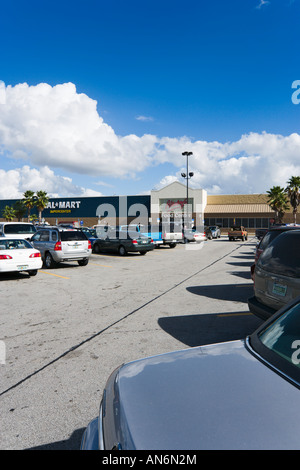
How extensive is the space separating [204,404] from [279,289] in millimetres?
3534

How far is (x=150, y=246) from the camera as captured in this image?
18.7 metres

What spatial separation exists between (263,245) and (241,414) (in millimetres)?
6780

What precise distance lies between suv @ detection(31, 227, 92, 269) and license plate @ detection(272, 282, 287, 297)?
1008 centimetres

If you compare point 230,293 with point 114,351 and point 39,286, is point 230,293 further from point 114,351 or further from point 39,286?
point 39,286

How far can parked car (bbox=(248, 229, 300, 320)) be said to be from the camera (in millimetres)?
4750

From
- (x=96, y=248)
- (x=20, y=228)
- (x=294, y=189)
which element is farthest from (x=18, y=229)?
(x=294, y=189)

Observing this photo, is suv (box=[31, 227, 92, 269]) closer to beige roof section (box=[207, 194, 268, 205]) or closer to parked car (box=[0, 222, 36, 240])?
parked car (box=[0, 222, 36, 240])

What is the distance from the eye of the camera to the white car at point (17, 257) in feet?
35.3

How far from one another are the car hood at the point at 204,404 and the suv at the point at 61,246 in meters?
11.6

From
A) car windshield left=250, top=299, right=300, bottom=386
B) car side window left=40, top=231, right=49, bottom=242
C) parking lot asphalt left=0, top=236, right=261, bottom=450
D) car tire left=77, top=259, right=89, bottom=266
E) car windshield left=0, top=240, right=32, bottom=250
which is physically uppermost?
car side window left=40, top=231, right=49, bottom=242

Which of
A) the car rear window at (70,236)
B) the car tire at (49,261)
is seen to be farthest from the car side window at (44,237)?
the car rear window at (70,236)

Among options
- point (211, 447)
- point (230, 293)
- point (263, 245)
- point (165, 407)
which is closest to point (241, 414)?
point (211, 447)

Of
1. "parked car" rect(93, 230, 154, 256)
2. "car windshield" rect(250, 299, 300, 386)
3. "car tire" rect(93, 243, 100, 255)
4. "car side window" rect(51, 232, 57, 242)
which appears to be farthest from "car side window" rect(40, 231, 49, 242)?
"car windshield" rect(250, 299, 300, 386)

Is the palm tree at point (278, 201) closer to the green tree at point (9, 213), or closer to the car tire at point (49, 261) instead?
the car tire at point (49, 261)
